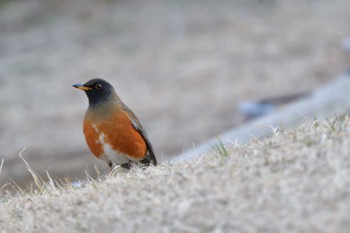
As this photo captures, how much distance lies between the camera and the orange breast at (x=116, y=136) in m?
8.08

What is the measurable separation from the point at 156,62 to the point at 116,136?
1593 cm

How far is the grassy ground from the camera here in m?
4.68

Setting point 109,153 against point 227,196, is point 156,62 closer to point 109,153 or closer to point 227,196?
point 109,153

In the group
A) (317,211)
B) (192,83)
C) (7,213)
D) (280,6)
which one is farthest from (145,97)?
(317,211)

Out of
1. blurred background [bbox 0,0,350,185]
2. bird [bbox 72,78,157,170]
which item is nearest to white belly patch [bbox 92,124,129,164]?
bird [bbox 72,78,157,170]

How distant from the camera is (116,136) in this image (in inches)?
321

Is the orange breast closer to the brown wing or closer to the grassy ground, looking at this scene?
the brown wing

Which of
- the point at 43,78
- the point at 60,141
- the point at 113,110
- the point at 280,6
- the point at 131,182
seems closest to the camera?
the point at 131,182

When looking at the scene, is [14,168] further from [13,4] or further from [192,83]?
[13,4]

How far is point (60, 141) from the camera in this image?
1872 centimetres

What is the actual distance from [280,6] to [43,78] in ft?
30.3

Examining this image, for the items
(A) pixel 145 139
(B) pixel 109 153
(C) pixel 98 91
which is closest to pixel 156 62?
(C) pixel 98 91

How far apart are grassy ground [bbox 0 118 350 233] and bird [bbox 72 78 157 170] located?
174 centimetres

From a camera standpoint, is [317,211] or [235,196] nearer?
[317,211]
